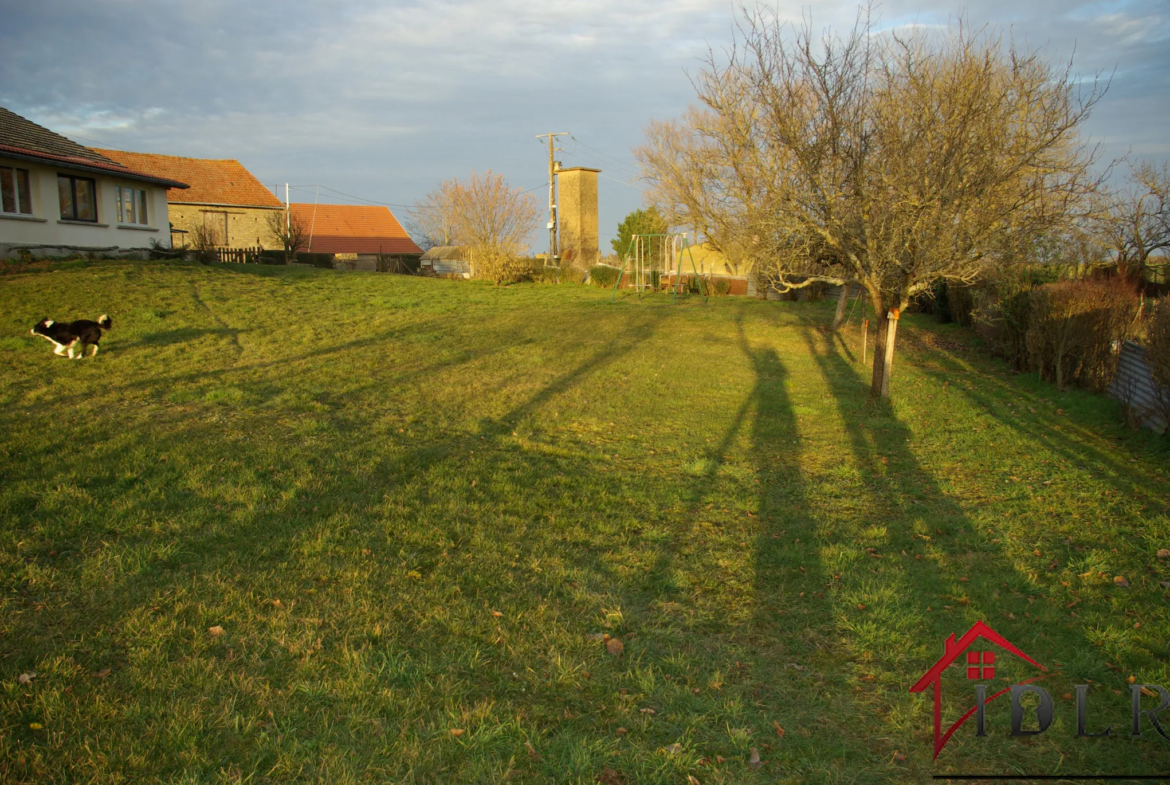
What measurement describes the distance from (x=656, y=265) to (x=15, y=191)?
2156 cm

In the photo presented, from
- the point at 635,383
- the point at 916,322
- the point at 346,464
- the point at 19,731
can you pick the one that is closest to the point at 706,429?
the point at 635,383

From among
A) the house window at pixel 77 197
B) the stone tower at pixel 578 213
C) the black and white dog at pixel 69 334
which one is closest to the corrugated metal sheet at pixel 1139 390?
the black and white dog at pixel 69 334

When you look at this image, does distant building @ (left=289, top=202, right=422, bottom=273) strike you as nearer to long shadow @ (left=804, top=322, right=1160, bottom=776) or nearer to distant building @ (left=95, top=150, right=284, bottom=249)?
distant building @ (left=95, top=150, right=284, bottom=249)

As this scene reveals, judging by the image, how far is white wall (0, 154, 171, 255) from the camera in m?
19.9

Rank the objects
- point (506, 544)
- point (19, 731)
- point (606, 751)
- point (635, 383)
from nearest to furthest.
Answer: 1. point (19, 731)
2. point (606, 751)
3. point (506, 544)
4. point (635, 383)

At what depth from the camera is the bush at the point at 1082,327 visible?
10.8 m

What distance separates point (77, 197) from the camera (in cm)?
2227

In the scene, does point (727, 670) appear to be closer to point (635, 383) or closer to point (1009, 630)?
point (1009, 630)

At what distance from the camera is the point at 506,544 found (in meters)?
4.99

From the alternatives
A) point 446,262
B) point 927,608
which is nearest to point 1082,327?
point 927,608

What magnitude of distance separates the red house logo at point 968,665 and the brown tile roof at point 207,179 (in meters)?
39.5

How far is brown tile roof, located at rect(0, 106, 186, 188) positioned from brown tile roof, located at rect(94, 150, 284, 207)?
1283 centimetres

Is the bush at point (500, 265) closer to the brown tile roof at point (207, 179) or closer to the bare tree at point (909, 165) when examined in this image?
the brown tile roof at point (207, 179)

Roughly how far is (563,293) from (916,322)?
12.0 meters
